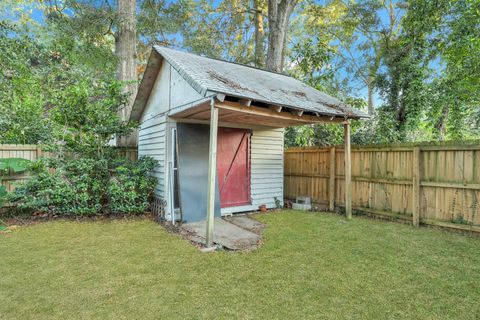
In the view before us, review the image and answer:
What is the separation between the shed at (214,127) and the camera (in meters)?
4.70

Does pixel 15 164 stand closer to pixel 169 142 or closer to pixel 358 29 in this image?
pixel 169 142

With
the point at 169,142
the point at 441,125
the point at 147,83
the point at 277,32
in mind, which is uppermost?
the point at 277,32

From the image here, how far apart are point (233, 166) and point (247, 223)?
1.64 m

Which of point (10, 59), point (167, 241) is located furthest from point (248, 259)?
point (10, 59)

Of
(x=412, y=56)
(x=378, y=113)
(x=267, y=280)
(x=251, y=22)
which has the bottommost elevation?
(x=267, y=280)

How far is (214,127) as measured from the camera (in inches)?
167

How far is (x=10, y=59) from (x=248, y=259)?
784 cm

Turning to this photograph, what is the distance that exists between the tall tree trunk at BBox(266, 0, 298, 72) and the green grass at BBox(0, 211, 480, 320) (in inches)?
285

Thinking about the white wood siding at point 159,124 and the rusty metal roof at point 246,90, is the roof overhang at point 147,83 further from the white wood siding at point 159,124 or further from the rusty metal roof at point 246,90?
the rusty metal roof at point 246,90

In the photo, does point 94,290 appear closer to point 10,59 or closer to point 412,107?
point 10,59

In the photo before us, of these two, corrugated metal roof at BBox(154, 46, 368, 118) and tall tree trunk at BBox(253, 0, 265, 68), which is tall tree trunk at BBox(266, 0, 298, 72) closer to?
tall tree trunk at BBox(253, 0, 265, 68)

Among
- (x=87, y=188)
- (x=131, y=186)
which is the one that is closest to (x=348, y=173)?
(x=131, y=186)

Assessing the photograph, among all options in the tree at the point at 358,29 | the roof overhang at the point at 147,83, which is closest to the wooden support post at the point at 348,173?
the roof overhang at the point at 147,83

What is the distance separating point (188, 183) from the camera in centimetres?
603
